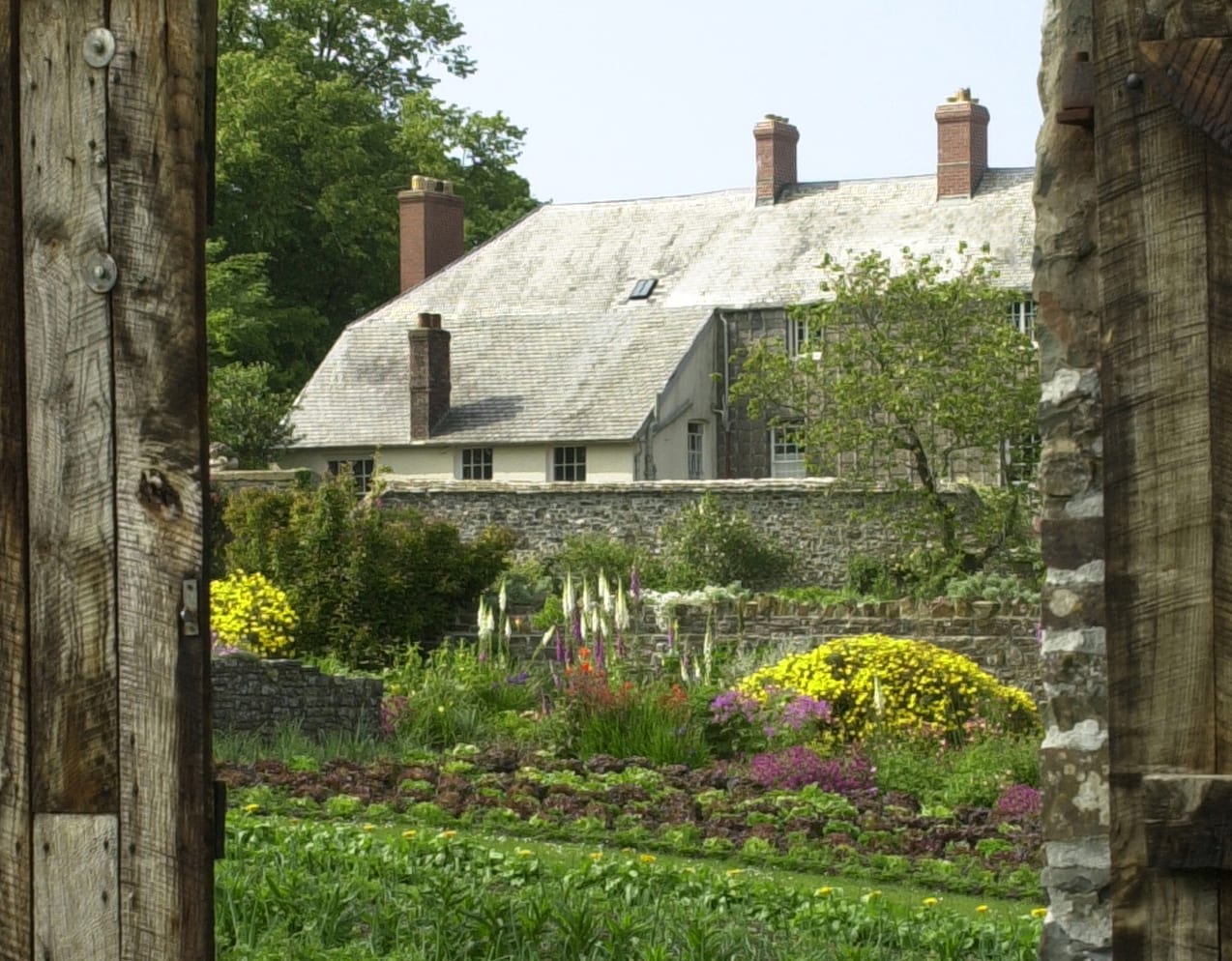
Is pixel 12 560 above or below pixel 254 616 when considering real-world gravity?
above

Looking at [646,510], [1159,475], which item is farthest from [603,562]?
[1159,475]

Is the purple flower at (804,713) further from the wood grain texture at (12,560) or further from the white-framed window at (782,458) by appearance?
the white-framed window at (782,458)

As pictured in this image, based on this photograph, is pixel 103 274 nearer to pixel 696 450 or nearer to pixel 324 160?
pixel 696 450

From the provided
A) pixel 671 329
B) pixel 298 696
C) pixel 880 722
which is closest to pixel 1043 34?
pixel 880 722

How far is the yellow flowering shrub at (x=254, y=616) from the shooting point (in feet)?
52.3

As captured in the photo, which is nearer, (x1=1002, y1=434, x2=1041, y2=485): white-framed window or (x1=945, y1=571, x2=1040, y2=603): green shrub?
(x1=945, y1=571, x2=1040, y2=603): green shrub

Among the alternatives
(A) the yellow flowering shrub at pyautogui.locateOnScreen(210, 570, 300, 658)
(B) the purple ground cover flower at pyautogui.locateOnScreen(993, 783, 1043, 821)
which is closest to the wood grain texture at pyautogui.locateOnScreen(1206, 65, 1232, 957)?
(B) the purple ground cover flower at pyautogui.locateOnScreen(993, 783, 1043, 821)

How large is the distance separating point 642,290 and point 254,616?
19.2 meters

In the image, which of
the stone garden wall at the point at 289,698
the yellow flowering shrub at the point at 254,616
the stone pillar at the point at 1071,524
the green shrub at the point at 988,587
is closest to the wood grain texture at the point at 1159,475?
the stone pillar at the point at 1071,524

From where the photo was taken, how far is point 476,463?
32.5 meters

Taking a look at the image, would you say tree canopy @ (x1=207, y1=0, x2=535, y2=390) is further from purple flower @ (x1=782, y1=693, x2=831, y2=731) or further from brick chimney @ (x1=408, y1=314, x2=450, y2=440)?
purple flower @ (x1=782, y1=693, x2=831, y2=731)

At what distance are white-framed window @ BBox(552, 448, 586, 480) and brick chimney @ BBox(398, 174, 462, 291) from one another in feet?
22.1

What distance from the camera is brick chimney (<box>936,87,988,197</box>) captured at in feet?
110

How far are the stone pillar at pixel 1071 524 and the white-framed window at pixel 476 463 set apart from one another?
2765 cm
